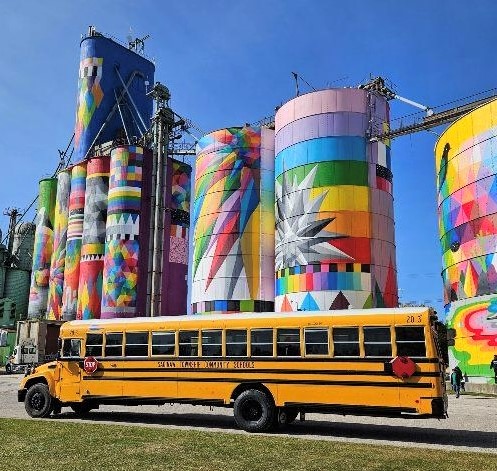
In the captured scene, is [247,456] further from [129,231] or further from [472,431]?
[129,231]

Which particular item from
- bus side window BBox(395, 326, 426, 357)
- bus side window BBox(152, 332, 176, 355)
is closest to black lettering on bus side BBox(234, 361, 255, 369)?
bus side window BBox(152, 332, 176, 355)

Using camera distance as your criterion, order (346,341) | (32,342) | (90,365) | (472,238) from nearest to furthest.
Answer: (346,341)
(90,365)
(472,238)
(32,342)

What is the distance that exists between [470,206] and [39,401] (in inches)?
1173

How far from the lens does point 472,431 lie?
1616cm

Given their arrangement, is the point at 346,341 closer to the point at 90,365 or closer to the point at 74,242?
the point at 90,365

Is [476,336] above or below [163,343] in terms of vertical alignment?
above

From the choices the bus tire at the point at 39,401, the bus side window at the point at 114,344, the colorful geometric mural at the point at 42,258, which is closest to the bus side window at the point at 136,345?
the bus side window at the point at 114,344

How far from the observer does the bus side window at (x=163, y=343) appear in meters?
17.6

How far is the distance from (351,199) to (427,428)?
1222 inches

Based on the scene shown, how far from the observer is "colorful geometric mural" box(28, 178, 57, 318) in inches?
3056

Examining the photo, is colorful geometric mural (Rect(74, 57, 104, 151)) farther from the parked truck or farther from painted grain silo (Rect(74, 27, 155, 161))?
the parked truck

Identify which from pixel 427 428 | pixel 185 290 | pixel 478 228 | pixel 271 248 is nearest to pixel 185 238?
pixel 185 290

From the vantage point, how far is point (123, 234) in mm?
65625

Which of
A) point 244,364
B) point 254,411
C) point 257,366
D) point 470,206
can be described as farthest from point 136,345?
point 470,206
